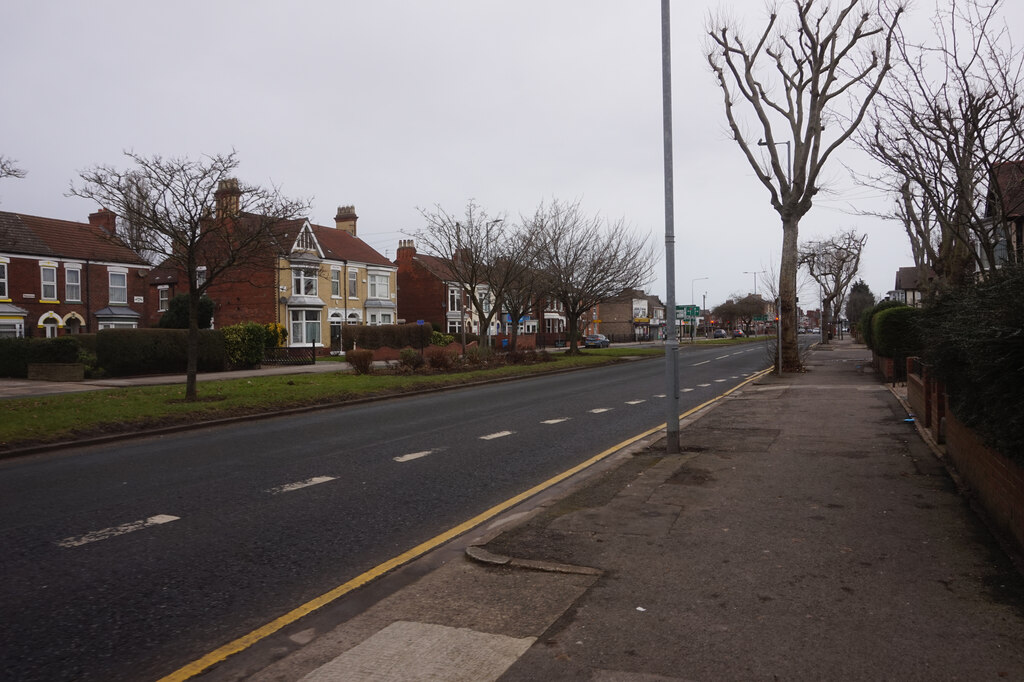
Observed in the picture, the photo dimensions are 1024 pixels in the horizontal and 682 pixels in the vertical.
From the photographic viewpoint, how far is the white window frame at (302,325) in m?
44.8

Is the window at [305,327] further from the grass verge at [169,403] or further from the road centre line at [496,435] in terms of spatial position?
the road centre line at [496,435]

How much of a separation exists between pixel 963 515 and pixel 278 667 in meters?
5.64

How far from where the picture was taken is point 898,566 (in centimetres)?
483

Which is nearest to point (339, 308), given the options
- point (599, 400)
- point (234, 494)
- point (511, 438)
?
point (599, 400)

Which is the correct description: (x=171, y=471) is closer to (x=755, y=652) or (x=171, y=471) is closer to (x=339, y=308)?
(x=755, y=652)

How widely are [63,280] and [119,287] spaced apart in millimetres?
3609

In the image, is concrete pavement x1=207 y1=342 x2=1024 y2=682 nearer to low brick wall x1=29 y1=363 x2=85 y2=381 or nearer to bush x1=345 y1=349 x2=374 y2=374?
bush x1=345 y1=349 x2=374 y2=374

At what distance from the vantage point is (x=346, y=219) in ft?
189

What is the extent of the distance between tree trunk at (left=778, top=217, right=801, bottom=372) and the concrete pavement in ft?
60.2

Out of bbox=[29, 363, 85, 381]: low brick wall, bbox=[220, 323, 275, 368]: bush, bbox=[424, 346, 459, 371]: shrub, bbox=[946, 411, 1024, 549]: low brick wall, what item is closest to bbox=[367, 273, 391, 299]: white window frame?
bbox=[220, 323, 275, 368]: bush

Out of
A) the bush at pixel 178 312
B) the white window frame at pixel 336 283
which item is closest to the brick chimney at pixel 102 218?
the bush at pixel 178 312

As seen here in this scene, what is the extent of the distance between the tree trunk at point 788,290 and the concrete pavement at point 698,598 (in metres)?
18.4

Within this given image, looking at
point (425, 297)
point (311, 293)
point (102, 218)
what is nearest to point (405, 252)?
point (425, 297)

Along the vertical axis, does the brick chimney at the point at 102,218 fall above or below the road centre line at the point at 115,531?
above
